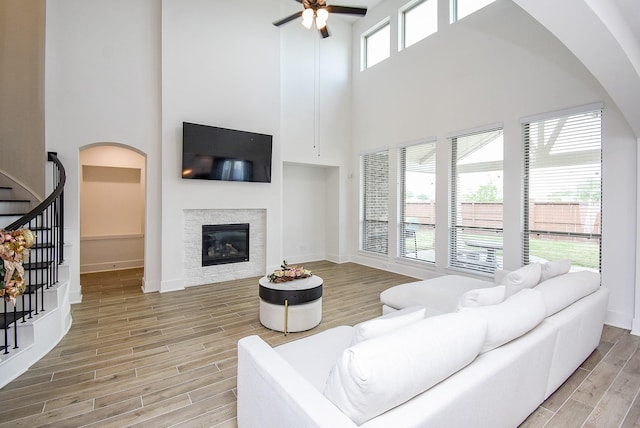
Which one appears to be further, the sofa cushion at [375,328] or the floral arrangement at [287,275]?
the floral arrangement at [287,275]

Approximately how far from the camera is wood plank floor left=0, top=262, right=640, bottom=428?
200cm

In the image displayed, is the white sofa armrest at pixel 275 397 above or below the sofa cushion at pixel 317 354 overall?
above

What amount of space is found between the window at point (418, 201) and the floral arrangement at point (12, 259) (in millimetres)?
5304

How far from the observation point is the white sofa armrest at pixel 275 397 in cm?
109

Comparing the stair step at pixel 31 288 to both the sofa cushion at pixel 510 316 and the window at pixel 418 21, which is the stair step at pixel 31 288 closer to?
the sofa cushion at pixel 510 316

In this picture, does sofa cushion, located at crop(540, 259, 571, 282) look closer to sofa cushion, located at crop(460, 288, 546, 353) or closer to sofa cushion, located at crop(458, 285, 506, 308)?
sofa cushion, located at crop(460, 288, 546, 353)

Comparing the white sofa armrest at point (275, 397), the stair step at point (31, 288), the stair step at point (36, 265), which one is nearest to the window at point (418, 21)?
the white sofa armrest at point (275, 397)

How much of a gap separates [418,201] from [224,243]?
147 inches

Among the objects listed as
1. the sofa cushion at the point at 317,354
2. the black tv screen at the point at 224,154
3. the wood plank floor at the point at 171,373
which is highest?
the black tv screen at the point at 224,154

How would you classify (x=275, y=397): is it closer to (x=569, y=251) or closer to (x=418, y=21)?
(x=569, y=251)

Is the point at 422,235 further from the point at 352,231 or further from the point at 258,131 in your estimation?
the point at 258,131

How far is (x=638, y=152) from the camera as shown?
3.29 m

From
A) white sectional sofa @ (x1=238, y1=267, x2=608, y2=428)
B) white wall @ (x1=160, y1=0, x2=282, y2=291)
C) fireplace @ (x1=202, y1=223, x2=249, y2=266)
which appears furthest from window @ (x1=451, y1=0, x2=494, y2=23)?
fireplace @ (x1=202, y1=223, x2=249, y2=266)

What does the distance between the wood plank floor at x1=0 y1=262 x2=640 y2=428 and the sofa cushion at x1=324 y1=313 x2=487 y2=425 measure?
3.94 feet
